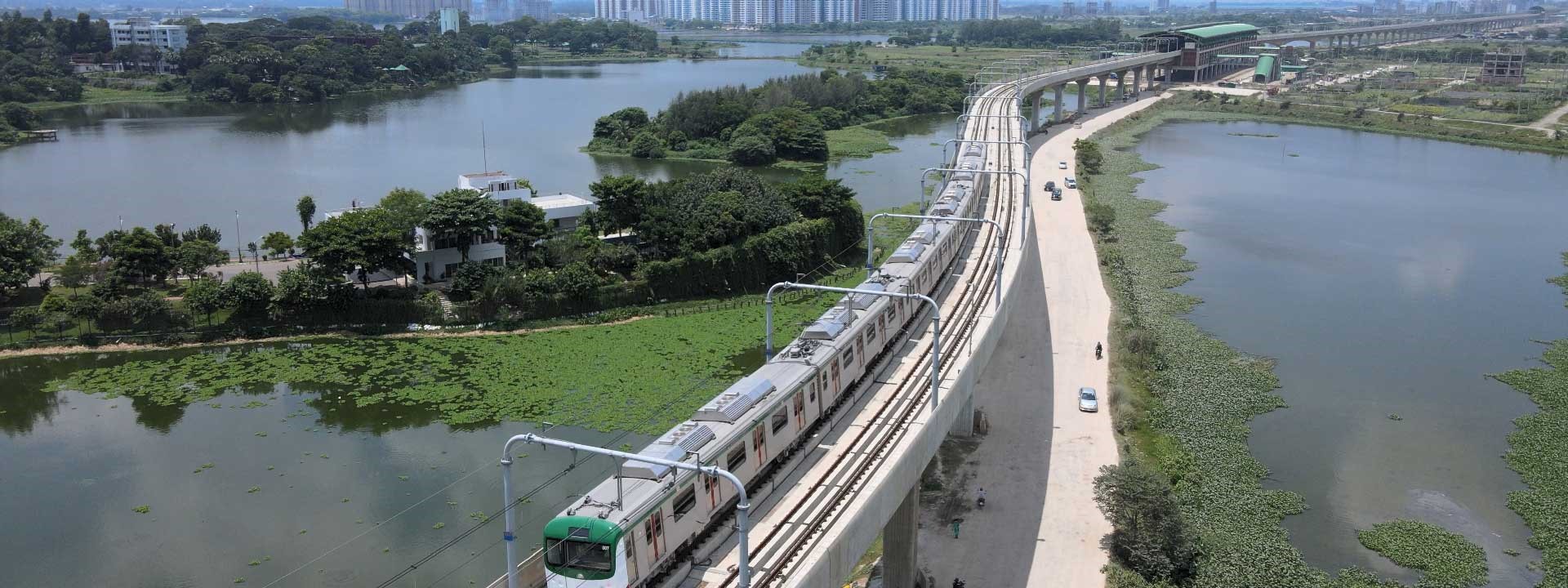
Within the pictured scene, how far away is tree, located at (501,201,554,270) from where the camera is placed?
30.0 m

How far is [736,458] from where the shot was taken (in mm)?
12695

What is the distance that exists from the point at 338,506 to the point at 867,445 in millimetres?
9158

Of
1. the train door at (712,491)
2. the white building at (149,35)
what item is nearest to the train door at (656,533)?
the train door at (712,491)

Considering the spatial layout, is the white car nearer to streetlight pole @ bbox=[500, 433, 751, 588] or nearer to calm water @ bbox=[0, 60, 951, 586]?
calm water @ bbox=[0, 60, 951, 586]

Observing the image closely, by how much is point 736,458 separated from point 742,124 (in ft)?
143

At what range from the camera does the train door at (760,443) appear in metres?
13.1

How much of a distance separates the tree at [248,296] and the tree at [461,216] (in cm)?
417

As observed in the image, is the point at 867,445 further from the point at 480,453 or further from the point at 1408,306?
the point at 1408,306

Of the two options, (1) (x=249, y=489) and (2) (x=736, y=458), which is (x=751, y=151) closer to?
(1) (x=249, y=489)

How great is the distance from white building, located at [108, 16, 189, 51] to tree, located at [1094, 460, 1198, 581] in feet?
291

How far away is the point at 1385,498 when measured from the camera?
18641mm

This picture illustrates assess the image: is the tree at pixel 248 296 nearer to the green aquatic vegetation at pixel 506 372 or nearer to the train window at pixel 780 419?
the green aquatic vegetation at pixel 506 372

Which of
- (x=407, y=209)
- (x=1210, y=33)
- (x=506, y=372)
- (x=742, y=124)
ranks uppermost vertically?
(x=1210, y=33)

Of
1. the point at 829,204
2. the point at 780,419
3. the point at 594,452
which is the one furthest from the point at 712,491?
the point at 829,204
